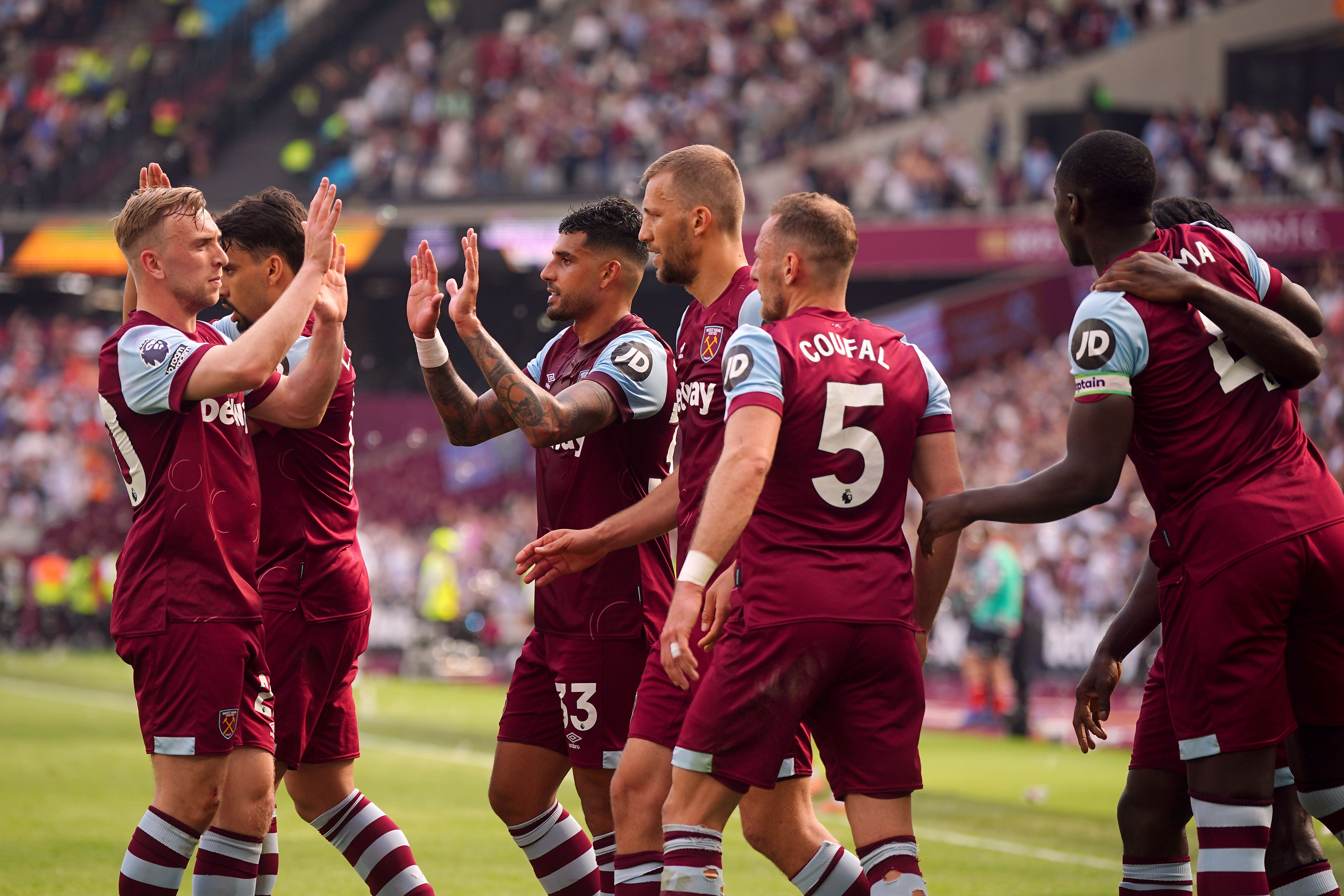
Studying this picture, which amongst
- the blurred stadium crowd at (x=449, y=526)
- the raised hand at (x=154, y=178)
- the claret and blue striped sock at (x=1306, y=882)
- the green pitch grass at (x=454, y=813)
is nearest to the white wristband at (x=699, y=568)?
the claret and blue striped sock at (x=1306, y=882)

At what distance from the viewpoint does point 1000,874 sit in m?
7.80

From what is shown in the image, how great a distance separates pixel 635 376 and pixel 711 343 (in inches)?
15.8

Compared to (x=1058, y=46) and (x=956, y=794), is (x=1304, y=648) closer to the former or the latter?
(x=956, y=794)

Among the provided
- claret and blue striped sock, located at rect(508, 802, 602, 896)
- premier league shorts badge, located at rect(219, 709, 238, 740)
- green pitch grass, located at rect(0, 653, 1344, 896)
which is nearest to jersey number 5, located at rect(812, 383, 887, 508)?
claret and blue striped sock, located at rect(508, 802, 602, 896)

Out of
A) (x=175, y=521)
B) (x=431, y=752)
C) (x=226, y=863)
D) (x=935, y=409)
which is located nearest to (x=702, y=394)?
(x=935, y=409)

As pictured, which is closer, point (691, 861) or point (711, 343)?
point (691, 861)

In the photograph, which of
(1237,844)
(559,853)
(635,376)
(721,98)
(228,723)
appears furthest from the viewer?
(721,98)

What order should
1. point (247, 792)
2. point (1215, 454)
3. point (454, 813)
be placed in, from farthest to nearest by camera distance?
point (454, 813) → point (247, 792) → point (1215, 454)

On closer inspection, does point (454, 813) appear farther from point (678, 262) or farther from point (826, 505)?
point (826, 505)

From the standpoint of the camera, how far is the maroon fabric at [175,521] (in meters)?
4.61

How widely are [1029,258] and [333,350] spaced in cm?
2153

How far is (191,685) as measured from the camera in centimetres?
455

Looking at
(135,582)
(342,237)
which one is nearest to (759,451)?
(135,582)

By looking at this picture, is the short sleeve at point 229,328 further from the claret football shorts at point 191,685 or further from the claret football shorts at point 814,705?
the claret football shorts at point 814,705
